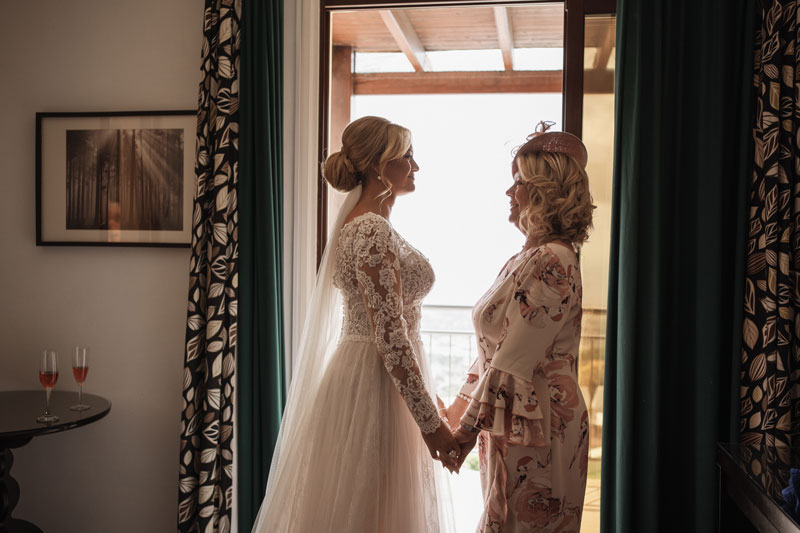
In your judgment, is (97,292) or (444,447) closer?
(444,447)

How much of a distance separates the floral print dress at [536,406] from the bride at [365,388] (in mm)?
168

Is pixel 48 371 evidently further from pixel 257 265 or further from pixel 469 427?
pixel 469 427

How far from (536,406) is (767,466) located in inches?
28.9

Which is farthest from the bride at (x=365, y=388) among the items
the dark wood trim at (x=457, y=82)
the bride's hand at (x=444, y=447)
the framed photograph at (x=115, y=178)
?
the dark wood trim at (x=457, y=82)

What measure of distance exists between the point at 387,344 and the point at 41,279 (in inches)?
78.5

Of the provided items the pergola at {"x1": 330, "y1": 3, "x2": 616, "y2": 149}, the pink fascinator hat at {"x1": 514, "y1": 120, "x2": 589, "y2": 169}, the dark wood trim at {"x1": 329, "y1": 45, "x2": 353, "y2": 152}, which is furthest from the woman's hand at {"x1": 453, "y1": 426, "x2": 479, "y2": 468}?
the dark wood trim at {"x1": 329, "y1": 45, "x2": 353, "y2": 152}

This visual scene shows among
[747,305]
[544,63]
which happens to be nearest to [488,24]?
[544,63]

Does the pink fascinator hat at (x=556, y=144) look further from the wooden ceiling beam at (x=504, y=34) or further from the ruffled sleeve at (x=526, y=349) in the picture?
the wooden ceiling beam at (x=504, y=34)

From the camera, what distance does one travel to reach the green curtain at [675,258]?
223cm

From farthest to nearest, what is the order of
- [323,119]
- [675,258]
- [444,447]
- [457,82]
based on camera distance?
1. [457,82]
2. [323,119]
3. [675,258]
4. [444,447]

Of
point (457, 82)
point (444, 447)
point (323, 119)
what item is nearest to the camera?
point (444, 447)

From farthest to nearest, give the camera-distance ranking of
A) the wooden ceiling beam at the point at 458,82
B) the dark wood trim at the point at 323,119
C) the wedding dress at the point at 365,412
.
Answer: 1. the wooden ceiling beam at the point at 458,82
2. the dark wood trim at the point at 323,119
3. the wedding dress at the point at 365,412

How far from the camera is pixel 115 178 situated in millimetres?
2789

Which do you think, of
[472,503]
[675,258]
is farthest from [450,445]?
[472,503]
